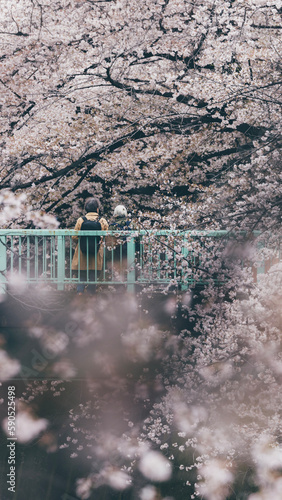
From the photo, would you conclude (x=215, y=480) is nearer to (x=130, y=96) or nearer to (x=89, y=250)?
(x=89, y=250)

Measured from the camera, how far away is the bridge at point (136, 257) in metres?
7.29

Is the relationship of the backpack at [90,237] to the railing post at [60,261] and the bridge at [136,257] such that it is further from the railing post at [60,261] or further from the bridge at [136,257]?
the railing post at [60,261]

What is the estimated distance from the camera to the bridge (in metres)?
7.29

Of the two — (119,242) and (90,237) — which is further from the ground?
(90,237)

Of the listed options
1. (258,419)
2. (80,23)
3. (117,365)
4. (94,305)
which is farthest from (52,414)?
(80,23)

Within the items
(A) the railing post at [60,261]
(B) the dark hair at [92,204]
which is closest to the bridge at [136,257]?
(A) the railing post at [60,261]

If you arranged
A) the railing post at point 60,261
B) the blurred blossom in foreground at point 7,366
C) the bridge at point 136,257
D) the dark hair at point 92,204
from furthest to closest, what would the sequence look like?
the blurred blossom in foreground at point 7,366, the railing post at point 60,261, the dark hair at point 92,204, the bridge at point 136,257

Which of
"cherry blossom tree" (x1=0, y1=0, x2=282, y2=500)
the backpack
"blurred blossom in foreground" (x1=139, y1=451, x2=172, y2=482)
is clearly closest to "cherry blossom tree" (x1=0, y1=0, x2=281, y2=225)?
"cherry blossom tree" (x1=0, y1=0, x2=282, y2=500)

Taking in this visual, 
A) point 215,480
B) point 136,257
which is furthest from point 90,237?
point 215,480

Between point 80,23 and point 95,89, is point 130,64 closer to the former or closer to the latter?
point 95,89

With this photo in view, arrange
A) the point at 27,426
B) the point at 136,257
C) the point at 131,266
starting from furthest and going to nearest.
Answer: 1. the point at 27,426
2. the point at 136,257
3. the point at 131,266

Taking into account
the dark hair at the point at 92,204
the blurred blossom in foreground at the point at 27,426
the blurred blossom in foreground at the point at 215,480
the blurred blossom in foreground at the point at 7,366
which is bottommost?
the blurred blossom in foreground at the point at 215,480

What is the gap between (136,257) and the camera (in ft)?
26.4

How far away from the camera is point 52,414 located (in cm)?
945
